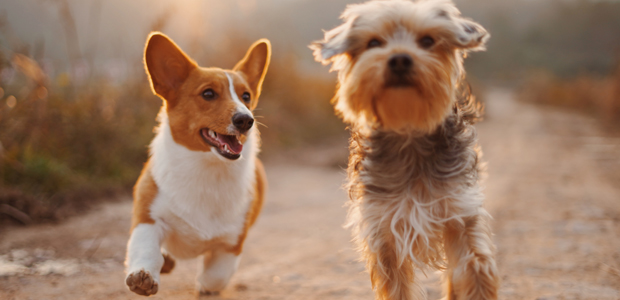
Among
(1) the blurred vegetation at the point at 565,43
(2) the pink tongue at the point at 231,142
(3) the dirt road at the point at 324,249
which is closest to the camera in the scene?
(2) the pink tongue at the point at 231,142

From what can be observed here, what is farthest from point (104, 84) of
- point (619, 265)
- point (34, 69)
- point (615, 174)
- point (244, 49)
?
point (615, 174)

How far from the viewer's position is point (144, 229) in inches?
131

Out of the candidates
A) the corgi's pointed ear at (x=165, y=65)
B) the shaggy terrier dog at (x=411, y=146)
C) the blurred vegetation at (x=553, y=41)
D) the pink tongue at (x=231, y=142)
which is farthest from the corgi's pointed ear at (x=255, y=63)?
the blurred vegetation at (x=553, y=41)

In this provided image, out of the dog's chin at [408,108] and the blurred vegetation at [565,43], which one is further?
the blurred vegetation at [565,43]

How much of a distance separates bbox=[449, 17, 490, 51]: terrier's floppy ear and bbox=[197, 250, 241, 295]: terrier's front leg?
7.51 feet

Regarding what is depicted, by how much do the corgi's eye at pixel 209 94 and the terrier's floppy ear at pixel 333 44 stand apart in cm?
106

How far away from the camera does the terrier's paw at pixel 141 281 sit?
2971 millimetres

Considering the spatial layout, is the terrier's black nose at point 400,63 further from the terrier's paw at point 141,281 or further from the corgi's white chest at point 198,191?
the terrier's paw at point 141,281

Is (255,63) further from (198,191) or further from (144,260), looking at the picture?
(144,260)

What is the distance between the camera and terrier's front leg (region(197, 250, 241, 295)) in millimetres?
3650

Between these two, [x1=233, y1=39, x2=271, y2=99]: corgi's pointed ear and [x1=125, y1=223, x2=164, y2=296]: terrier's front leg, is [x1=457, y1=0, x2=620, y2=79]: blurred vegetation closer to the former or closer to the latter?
[x1=233, y1=39, x2=271, y2=99]: corgi's pointed ear

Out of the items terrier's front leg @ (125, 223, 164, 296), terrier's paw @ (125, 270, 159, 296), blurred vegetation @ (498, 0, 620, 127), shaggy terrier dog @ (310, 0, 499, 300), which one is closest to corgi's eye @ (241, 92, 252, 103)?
shaggy terrier dog @ (310, 0, 499, 300)

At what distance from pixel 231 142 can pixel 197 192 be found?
47 cm

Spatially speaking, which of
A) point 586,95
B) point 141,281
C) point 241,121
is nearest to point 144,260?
point 141,281
